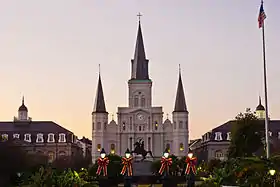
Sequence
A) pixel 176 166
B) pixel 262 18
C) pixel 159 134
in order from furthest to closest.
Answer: pixel 159 134, pixel 176 166, pixel 262 18

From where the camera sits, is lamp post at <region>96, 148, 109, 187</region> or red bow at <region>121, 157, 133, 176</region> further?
red bow at <region>121, 157, 133, 176</region>

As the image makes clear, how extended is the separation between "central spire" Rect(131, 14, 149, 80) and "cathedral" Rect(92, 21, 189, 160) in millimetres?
3020

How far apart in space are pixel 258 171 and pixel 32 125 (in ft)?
312

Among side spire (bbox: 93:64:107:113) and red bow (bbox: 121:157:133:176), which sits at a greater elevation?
side spire (bbox: 93:64:107:113)

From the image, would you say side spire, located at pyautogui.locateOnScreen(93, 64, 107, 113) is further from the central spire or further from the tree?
the tree

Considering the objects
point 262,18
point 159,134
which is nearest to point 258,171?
point 262,18

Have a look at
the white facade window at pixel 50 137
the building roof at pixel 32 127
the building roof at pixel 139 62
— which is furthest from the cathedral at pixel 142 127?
the white facade window at pixel 50 137

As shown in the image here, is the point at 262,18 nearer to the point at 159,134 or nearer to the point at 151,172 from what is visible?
the point at 151,172

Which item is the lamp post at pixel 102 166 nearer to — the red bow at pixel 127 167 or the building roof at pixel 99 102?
the red bow at pixel 127 167

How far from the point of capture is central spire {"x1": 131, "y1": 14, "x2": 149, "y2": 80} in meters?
122

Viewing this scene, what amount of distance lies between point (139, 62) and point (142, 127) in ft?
45.3

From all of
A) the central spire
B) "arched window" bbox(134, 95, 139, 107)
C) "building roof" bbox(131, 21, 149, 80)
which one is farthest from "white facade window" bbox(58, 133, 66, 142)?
the central spire

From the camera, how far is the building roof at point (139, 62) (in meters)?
122

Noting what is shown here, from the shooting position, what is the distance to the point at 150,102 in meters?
119
